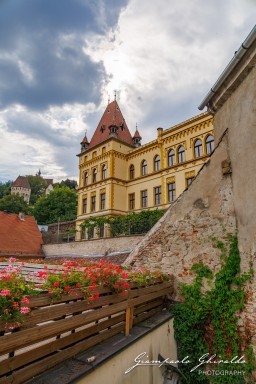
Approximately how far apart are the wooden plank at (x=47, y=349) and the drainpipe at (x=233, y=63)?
220 inches

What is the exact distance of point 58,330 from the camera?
3.06 metres

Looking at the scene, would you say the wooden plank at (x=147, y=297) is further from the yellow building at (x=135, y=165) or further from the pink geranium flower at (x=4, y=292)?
the yellow building at (x=135, y=165)

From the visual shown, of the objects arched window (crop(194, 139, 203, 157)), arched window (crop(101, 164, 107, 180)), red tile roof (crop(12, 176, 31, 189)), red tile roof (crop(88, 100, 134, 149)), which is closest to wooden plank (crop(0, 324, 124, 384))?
arched window (crop(194, 139, 203, 157))

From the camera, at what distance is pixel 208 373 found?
527cm

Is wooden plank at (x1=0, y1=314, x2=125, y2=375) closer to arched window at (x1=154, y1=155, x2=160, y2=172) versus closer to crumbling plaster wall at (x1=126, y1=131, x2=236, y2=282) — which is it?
crumbling plaster wall at (x1=126, y1=131, x2=236, y2=282)

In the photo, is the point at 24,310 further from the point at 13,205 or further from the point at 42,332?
the point at 13,205

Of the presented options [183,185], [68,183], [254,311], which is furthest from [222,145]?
[68,183]

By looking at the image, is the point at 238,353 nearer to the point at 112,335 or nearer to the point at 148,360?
the point at 148,360

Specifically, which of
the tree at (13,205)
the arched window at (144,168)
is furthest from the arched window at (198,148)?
the tree at (13,205)

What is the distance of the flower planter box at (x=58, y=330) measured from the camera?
262cm

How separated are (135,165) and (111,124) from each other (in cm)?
655

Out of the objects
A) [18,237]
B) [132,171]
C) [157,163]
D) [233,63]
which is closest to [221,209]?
[233,63]

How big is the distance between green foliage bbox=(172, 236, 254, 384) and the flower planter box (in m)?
1.37

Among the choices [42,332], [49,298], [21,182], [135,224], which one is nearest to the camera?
[42,332]
